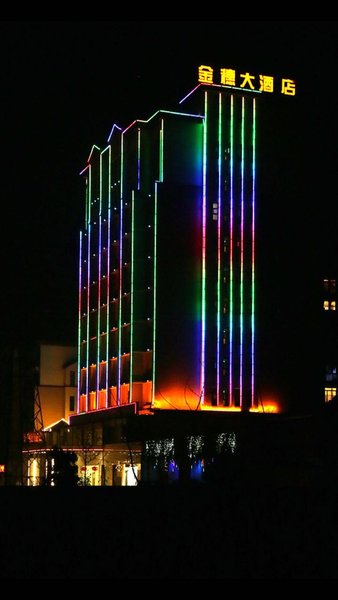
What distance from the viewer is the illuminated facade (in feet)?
165

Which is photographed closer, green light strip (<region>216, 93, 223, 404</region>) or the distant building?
green light strip (<region>216, 93, 223, 404</region>)

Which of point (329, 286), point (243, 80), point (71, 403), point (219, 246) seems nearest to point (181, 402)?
point (219, 246)

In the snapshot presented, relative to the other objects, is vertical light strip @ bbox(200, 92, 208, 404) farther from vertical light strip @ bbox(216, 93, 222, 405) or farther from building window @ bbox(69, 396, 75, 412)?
building window @ bbox(69, 396, 75, 412)

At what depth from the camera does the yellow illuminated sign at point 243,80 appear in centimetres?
5069

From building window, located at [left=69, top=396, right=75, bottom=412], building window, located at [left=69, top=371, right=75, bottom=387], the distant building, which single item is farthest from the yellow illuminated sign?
building window, located at [left=69, top=396, right=75, bottom=412]

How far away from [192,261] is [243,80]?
8.97 meters

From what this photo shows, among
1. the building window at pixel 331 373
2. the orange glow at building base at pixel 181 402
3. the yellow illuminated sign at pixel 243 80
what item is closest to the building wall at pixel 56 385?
the building window at pixel 331 373

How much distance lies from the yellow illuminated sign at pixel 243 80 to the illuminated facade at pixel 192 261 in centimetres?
39

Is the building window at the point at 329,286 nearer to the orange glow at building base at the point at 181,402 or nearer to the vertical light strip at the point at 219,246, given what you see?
the vertical light strip at the point at 219,246

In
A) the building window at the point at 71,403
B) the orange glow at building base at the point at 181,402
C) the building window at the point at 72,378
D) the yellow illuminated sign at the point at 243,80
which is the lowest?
the orange glow at building base at the point at 181,402

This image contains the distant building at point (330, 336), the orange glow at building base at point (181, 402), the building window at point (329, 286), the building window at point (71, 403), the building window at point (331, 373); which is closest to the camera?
the orange glow at building base at point (181, 402)

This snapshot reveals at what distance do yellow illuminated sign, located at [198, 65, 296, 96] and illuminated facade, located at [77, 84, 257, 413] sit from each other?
0.39m

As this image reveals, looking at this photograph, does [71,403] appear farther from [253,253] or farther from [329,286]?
[253,253]

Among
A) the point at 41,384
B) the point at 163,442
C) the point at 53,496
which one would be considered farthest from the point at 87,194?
the point at 53,496
